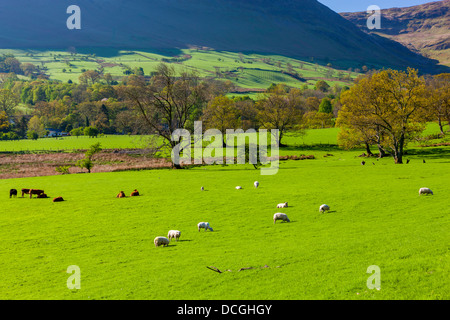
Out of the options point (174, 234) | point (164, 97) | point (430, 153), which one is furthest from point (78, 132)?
point (174, 234)

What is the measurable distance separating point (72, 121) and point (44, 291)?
6610 inches

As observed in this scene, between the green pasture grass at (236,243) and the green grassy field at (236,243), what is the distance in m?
0.07

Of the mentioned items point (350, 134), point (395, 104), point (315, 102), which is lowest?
point (350, 134)

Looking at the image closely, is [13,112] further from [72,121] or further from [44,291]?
[44,291]

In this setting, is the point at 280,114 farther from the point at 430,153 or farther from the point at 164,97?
the point at 164,97

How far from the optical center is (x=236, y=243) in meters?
20.3

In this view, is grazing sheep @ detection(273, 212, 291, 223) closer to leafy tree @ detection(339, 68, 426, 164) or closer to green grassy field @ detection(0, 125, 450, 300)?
green grassy field @ detection(0, 125, 450, 300)

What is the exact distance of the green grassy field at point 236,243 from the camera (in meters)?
13.6

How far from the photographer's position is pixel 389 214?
24.6m

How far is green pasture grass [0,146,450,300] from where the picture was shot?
13.6m

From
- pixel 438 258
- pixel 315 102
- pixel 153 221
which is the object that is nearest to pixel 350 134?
pixel 153 221

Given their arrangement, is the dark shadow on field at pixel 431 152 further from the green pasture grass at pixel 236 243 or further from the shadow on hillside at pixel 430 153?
the green pasture grass at pixel 236 243

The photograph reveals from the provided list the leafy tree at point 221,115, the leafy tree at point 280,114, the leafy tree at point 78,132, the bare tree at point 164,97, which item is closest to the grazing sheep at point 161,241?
the bare tree at point 164,97

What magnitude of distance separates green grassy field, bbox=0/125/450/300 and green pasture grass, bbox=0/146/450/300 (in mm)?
72
